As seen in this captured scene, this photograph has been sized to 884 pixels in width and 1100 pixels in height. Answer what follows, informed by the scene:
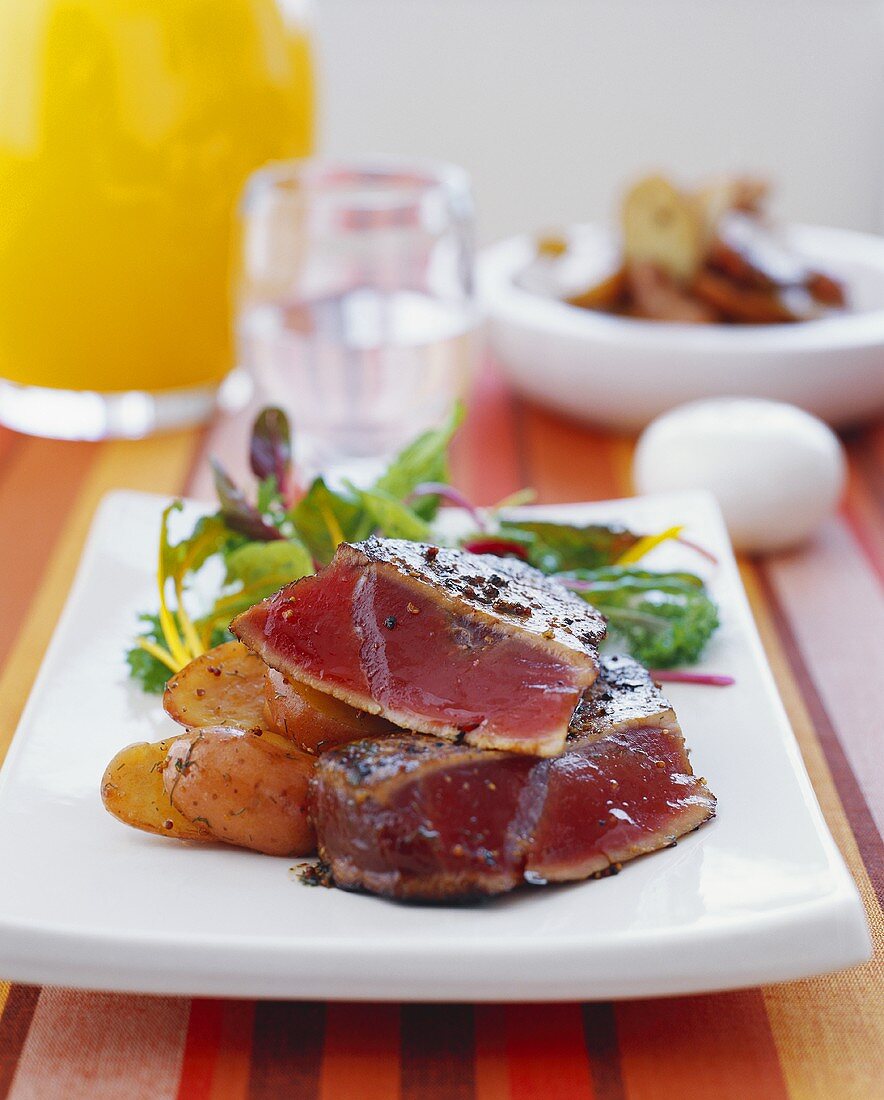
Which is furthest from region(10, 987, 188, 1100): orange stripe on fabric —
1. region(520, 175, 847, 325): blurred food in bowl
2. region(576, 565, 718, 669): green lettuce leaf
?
region(520, 175, 847, 325): blurred food in bowl

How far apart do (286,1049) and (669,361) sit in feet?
7.37

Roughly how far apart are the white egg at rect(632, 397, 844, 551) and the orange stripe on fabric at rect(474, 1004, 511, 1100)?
1600 mm

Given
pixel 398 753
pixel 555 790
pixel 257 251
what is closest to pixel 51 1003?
pixel 398 753

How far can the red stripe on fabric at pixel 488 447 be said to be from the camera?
328cm

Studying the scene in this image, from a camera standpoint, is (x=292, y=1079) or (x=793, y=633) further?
(x=793, y=633)

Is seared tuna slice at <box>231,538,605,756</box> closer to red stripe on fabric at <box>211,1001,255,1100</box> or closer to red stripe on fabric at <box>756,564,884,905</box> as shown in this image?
red stripe on fabric at <box>211,1001,255,1100</box>

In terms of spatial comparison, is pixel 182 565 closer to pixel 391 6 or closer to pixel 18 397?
pixel 18 397

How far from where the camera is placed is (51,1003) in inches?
58.2

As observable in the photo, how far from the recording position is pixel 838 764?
2.10 metres

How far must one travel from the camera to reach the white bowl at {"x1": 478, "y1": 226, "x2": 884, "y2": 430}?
3.26 m

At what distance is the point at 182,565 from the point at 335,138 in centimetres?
455

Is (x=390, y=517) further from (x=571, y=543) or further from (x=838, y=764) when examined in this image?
(x=838, y=764)

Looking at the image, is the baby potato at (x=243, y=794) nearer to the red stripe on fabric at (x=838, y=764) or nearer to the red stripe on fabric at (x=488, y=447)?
the red stripe on fabric at (x=838, y=764)

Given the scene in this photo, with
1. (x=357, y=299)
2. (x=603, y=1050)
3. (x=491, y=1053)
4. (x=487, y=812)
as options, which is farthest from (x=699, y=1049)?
(x=357, y=299)
